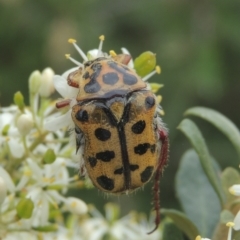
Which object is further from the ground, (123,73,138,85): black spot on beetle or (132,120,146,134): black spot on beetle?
(123,73,138,85): black spot on beetle

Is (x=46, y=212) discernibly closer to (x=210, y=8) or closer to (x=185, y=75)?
(x=185, y=75)

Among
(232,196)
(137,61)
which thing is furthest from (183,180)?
(137,61)

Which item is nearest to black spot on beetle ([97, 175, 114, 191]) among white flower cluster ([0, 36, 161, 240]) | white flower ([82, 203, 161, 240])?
white flower cluster ([0, 36, 161, 240])

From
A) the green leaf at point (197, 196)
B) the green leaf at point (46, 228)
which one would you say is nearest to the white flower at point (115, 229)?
the green leaf at point (197, 196)

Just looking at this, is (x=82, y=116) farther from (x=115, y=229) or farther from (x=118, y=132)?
(x=115, y=229)

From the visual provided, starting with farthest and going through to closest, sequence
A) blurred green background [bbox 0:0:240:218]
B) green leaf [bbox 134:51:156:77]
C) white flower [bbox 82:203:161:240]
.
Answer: blurred green background [bbox 0:0:240:218], white flower [bbox 82:203:161:240], green leaf [bbox 134:51:156:77]

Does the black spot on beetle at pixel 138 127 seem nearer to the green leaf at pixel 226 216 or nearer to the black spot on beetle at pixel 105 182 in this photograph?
the black spot on beetle at pixel 105 182

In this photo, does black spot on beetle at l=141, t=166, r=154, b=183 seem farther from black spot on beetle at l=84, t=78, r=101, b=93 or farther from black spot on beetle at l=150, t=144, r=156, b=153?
black spot on beetle at l=84, t=78, r=101, b=93

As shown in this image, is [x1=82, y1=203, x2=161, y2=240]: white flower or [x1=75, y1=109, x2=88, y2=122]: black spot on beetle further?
[x1=82, y1=203, x2=161, y2=240]: white flower
